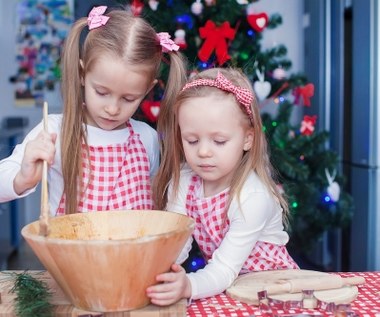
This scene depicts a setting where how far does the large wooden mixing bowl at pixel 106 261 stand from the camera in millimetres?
924

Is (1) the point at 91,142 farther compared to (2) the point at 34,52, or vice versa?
(2) the point at 34,52

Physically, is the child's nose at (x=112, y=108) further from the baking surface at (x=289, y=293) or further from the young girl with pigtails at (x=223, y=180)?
the baking surface at (x=289, y=293)

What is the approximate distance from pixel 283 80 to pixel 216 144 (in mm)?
1668

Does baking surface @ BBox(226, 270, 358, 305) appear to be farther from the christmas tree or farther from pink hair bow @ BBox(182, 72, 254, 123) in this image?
the christmas tree

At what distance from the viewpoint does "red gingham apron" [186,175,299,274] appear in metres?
1.36

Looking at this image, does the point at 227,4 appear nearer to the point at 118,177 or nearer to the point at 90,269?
the point at 118,177

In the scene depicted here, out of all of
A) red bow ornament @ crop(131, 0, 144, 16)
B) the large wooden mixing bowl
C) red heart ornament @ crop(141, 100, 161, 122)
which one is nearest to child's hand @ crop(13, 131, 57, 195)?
the large wooden mixing bowl

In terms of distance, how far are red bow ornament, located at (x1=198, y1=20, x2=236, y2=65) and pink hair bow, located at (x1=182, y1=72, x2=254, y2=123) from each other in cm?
116

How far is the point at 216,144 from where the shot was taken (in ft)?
4.18

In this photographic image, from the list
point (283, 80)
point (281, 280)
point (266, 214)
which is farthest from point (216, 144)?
point (283, 80)

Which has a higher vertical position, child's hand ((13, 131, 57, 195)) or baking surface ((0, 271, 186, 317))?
child's hand ((13, 131, 57, 195))

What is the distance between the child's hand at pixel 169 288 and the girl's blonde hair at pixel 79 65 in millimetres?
429

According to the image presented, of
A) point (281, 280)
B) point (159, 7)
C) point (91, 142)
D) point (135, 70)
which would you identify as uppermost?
point (159, 7)

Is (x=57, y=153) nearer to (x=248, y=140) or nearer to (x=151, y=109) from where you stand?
(x=248, y=140)
